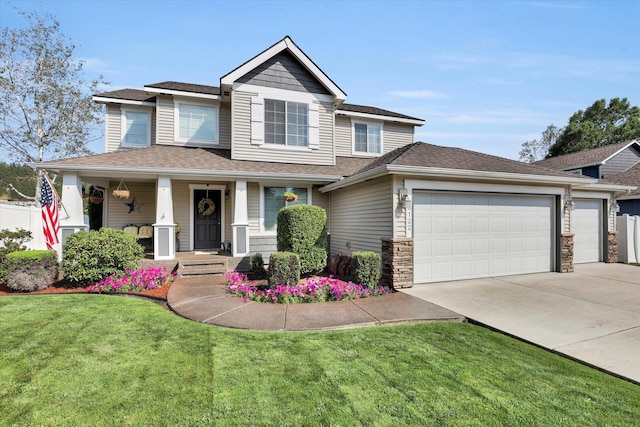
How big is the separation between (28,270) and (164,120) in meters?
6.36

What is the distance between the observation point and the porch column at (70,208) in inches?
320

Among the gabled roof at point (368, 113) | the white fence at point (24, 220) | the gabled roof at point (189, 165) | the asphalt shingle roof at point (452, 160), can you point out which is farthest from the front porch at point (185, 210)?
the gabled roof at point (368, 113)

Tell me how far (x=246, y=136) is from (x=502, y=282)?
9.07 metres

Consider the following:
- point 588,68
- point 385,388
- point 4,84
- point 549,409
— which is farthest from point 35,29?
point 588,68

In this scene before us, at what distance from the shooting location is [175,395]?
2.72 m

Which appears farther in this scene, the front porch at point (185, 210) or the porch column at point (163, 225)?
the front porch at point (185, 210)

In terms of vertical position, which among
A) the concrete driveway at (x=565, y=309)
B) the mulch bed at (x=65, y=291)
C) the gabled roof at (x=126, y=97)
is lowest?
the mulch bed at (x=65, y=291)

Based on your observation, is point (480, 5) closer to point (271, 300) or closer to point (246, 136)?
point (246, 136)

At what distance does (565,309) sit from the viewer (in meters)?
5.34

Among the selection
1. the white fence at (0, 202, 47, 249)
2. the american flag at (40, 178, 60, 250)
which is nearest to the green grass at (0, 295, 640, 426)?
the american flag at (40, 178, 60, 250)

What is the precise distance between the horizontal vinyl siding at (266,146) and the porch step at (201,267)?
3.76 metres

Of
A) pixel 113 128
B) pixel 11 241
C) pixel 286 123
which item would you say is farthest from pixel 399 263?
pixel 113 128

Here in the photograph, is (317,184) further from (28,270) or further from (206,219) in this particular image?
(28,270)

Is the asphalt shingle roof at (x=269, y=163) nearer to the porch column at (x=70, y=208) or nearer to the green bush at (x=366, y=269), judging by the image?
the porch column at (x=70, y=208)
